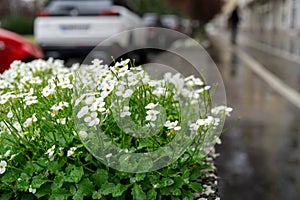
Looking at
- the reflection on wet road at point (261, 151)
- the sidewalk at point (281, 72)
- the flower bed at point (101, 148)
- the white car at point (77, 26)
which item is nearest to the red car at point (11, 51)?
the white car at point (77, 26)

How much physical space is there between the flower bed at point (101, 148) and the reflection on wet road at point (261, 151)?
4.23 feet

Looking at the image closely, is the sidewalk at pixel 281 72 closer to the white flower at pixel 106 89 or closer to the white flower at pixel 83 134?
the white flower at pixel 106 89

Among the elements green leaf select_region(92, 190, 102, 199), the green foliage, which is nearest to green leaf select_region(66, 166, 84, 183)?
green leaf select_region(92, 190, 102, 199)

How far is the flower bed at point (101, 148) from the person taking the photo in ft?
8.95

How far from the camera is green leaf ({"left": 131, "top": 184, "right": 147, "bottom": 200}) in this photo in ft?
8.72

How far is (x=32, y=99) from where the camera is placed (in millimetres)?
3043

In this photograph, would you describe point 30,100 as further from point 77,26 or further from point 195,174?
point 77,26

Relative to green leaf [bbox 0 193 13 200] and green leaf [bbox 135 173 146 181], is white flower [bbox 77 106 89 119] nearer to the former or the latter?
green leaf [bbox 135 173 146 181]

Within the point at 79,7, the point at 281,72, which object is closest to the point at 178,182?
the point at 79,7

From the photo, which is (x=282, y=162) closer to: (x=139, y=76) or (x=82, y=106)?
(x=139, y=76)

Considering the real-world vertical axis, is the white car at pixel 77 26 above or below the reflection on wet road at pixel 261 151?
above

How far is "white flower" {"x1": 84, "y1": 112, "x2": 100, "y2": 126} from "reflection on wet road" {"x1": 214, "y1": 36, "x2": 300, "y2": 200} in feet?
5.75

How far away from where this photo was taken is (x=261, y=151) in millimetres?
5461

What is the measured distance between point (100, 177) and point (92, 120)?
1.09 feet
